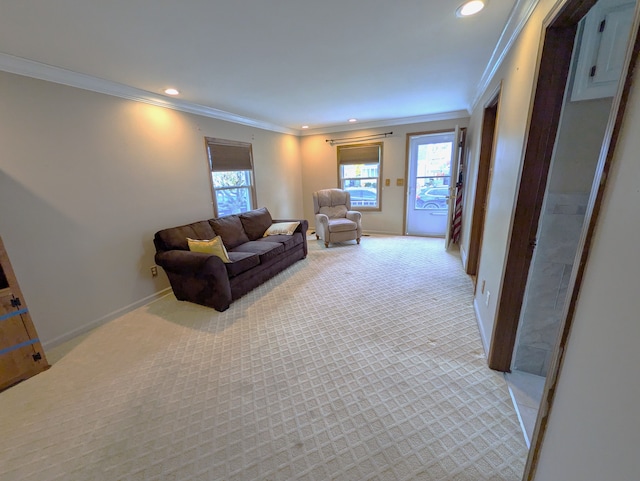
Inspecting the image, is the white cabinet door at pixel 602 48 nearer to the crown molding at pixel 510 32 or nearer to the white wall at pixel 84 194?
the crown molding at pixel 510 32

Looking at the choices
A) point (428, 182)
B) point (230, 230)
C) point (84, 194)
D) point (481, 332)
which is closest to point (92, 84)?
point (84, 194)

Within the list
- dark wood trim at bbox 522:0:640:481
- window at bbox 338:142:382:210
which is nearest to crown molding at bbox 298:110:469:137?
window at bbox 338:142:382:210

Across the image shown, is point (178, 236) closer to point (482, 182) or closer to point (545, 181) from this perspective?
point (545, 181)

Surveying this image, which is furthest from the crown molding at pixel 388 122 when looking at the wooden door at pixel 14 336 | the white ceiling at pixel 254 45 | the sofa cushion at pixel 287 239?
the wooden door at pixel 14 336

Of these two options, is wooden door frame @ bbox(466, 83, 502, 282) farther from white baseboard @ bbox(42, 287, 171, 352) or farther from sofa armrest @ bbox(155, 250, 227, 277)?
white baseboard @ bbox(42, 287, 171, 352)

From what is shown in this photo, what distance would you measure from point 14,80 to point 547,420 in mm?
3863

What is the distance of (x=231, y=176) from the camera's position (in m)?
4.35

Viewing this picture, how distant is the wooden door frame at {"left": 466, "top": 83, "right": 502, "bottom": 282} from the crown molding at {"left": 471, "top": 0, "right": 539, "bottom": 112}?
0.93 ft

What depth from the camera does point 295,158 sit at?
5961 millimetres

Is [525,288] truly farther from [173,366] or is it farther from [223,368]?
[173,366]

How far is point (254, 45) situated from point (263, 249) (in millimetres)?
2155

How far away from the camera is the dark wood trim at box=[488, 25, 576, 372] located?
1301mm

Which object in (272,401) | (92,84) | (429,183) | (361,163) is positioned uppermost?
(92,84)

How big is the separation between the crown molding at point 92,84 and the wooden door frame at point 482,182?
3.51m
